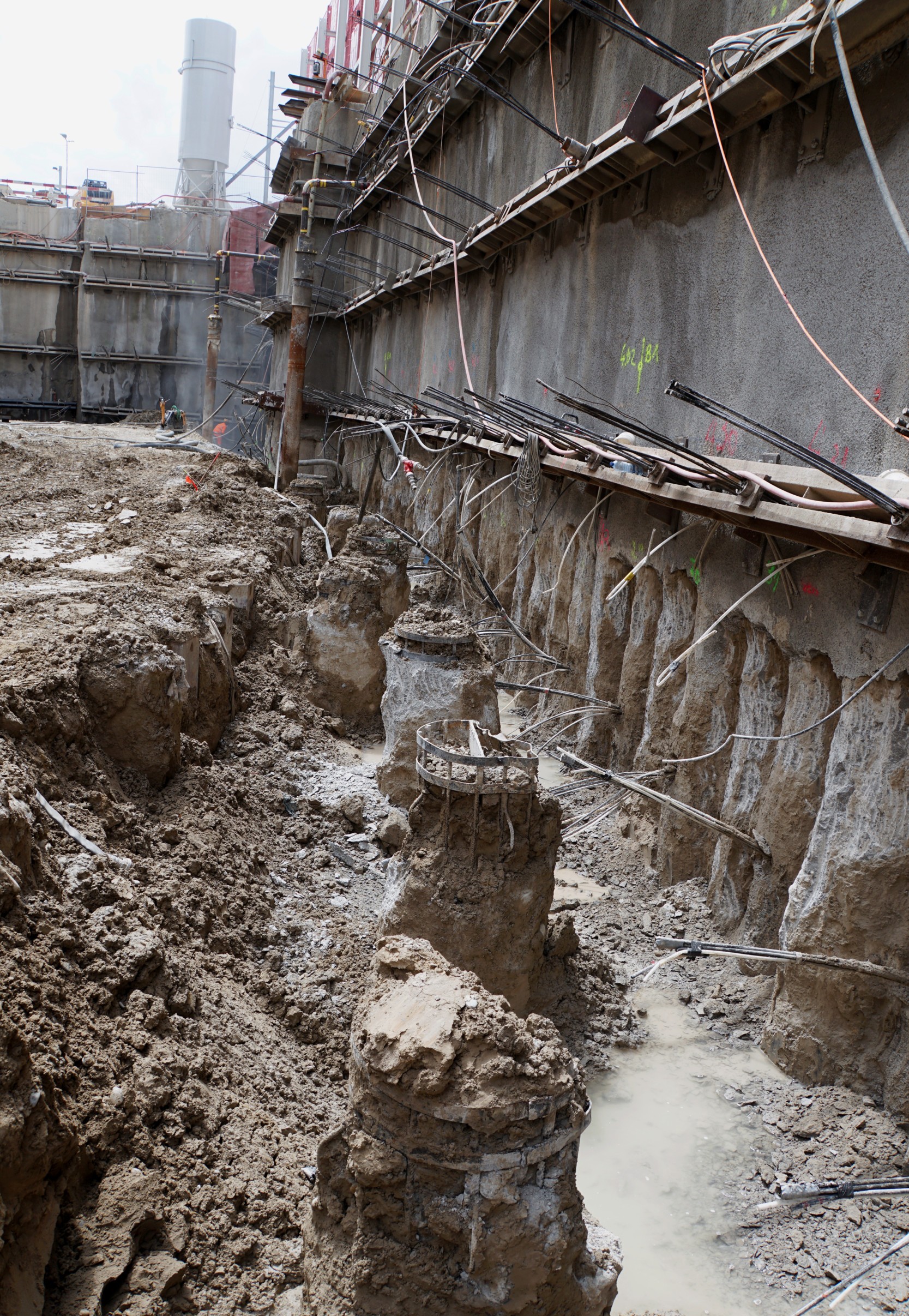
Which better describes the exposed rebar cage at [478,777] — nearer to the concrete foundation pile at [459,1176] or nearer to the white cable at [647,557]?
the white cable at [647,557]

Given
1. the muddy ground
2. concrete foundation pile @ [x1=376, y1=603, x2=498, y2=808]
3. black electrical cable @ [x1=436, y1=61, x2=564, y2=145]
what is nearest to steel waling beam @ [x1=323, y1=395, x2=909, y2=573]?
concrete foundation pile @ [x1=376, y1=603, x2=498, y2=808]

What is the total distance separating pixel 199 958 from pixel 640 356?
6.87 meters

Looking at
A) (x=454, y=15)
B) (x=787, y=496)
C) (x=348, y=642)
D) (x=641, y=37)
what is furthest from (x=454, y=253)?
(x=787, y=496)

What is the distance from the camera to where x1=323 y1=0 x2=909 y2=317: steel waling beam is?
5.80 metres

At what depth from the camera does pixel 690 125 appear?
313 inches

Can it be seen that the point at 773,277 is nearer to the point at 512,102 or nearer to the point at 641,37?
the point at 641,37

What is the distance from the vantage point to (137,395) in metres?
34.4

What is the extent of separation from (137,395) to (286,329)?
6.36 meters

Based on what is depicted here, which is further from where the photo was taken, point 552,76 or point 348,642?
point 552,76

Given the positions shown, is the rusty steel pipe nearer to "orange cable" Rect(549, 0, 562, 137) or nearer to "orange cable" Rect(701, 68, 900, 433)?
"orange cable" Rect(549, 0, 562, 137)

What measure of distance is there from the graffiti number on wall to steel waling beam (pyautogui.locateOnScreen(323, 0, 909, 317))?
1.50m

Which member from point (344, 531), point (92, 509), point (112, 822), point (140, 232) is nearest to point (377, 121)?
point (344, 531)

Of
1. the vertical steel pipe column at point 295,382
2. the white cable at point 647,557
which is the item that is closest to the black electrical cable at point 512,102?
the white cable at point 647,557

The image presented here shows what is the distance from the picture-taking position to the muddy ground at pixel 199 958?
3.52 m
